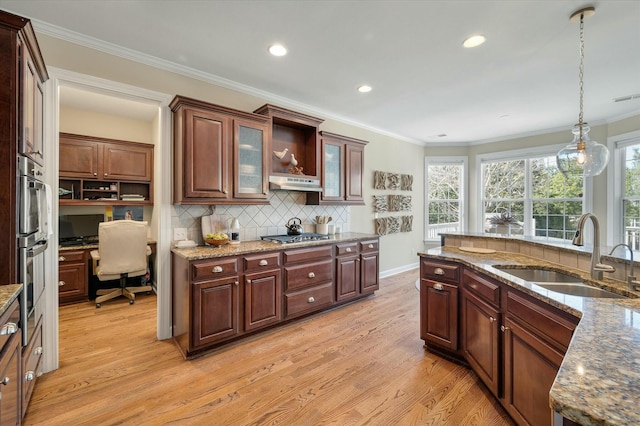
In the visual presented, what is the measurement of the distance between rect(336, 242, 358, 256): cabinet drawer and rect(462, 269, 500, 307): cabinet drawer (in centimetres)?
160

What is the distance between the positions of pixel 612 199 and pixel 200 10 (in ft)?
19.7

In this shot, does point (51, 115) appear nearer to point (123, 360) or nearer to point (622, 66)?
point (123, 360)

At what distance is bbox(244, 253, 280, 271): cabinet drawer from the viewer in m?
2.79

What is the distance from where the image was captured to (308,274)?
330 centimetres

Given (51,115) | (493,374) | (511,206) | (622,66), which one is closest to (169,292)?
(51,115)

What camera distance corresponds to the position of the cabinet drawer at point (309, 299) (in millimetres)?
3150

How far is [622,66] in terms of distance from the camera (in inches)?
112

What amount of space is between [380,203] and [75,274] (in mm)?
4728

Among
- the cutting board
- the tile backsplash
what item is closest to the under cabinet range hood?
the tile backsplash

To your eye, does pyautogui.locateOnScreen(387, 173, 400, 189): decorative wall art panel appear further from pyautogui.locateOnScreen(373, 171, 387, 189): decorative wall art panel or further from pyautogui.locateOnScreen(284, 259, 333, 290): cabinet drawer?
pyautogui.locateOnScreen(284, 259, 333, 290): cabinet drawer

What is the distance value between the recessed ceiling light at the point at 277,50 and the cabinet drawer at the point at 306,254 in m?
1.96

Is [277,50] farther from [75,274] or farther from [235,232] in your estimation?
[75,274]

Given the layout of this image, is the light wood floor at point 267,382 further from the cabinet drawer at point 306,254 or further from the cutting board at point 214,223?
the cutting board at point 214,223

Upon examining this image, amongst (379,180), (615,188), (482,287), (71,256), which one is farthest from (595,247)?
(71,256)
